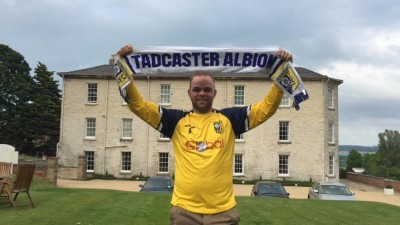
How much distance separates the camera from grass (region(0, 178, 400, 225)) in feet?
32.7

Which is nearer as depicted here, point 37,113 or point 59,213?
point 59,213

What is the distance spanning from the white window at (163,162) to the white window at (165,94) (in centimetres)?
496

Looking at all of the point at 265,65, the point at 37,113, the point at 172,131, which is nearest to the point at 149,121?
the point at 172,131

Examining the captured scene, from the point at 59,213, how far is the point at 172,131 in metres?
7.89

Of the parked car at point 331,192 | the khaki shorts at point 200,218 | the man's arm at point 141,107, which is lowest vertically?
the parked car at point 331,192

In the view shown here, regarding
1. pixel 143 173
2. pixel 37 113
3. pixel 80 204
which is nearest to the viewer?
pixel 80 204

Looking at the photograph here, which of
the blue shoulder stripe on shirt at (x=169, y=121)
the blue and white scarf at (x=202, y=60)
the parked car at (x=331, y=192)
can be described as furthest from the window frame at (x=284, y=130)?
the blue shoulder stripe on shirt at (x=169, y=121)

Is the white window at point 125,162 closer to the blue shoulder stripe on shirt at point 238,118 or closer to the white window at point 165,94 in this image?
the white window at point 165,94

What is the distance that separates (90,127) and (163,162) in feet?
26.0

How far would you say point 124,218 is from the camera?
404 inches

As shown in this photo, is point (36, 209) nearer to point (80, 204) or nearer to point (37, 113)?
point (80, 204)

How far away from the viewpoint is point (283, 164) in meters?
39.8

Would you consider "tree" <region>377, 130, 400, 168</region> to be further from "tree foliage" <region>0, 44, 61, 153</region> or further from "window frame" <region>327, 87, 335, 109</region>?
"tree foliage" <region>0, 44, 61, 153</region>

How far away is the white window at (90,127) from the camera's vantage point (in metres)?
41.0
